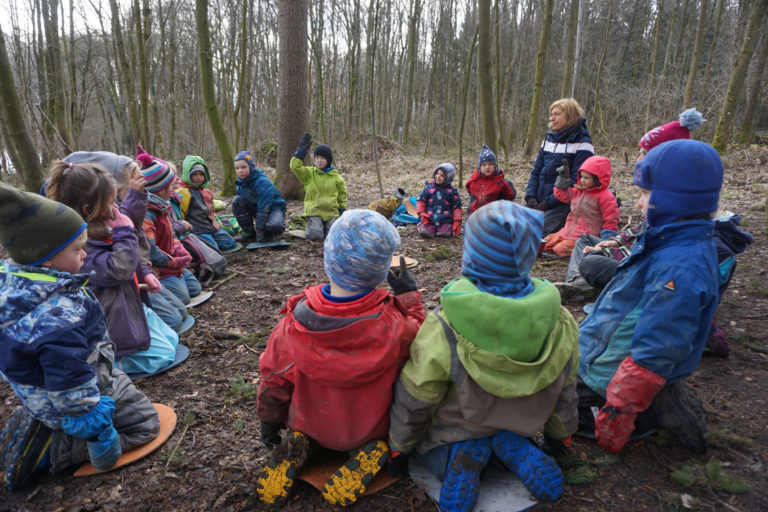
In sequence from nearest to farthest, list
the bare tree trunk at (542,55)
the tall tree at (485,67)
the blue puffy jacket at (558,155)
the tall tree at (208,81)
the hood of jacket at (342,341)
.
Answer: the hood of jacket at (342,341)
the blue puffy jacket at (558,155)
the tall tree at (208,81)
the tall tree at (485,67)
the bare tree trunk at (542,55)

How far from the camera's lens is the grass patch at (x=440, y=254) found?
5953 millimetres

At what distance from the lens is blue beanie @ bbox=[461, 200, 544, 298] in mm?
1708

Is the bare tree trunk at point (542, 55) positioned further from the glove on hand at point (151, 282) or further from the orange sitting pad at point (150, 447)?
the orange sitting pad at point (150, 447)

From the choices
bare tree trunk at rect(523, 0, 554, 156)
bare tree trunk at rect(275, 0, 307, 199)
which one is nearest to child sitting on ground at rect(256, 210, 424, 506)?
bare tree trunk at rect(275, 0, 307, 199)

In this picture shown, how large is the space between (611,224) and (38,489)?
215 inches

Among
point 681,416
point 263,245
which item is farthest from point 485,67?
point 681,416

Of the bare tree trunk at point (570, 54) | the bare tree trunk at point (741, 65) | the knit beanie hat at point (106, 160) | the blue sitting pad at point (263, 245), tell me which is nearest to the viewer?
the knit beanie hat at point (106, 160)

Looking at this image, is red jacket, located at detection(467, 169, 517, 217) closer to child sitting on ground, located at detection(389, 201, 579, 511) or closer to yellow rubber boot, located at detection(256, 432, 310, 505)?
child sitting on ground, located at detection(389, 201, 579, 511)

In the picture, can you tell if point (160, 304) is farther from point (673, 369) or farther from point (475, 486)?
point (673, 369)

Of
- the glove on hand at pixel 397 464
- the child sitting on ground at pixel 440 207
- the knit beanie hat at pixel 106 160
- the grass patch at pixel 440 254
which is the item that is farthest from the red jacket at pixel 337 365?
the child sitting on ground at pixel 440 207

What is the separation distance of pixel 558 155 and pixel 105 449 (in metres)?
5.66

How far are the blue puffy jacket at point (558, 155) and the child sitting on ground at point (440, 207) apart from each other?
1271mm

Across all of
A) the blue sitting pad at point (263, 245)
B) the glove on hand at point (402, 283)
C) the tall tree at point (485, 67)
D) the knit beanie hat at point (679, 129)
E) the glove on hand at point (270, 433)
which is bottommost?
the blue sitting pad at point (263, 245)

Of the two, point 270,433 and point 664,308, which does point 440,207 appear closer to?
point 664,308
